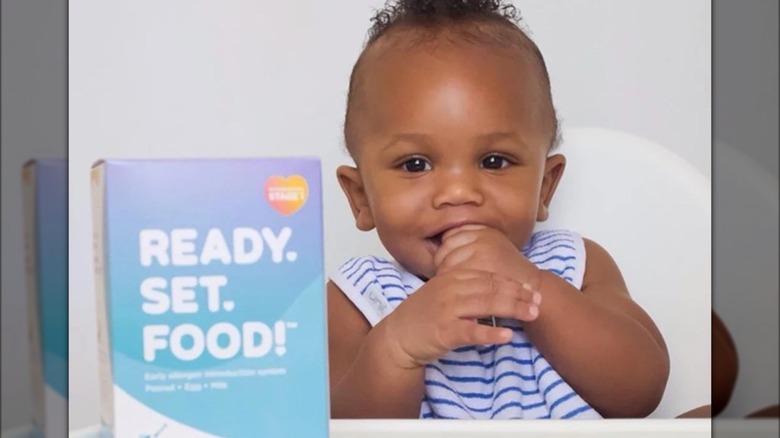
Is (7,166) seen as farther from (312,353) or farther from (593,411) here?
(593,411)

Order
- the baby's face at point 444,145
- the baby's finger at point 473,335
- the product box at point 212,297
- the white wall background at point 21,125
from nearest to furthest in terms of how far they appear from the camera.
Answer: the product box at point 212,297 → the white wall background at point 21,125 → the baby's finger at point 473,335 → the baby's face at point 444,145

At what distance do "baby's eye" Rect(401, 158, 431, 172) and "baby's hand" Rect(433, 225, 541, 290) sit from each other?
79 millimetres

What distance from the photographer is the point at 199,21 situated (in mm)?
1141

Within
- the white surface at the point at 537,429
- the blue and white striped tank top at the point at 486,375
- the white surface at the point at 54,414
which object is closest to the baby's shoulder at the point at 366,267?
the blue and white striped tank top at the point at 486,375

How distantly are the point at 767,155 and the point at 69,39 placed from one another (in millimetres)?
874

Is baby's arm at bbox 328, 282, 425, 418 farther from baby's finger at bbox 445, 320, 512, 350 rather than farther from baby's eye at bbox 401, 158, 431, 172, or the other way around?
baby's eye at bbox 401, 158, 431, 172

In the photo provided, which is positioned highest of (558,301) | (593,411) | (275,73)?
(275,73)

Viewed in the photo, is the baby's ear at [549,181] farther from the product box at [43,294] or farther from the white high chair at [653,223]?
the product box at [43,294]

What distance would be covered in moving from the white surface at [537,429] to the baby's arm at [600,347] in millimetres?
262

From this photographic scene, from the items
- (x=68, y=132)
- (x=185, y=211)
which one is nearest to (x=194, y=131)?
(x=68, y=132)

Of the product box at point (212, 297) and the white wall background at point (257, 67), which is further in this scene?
the white wall background at point (257, 67)

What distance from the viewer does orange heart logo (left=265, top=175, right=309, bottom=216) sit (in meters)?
0.66

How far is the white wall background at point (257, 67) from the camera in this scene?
1.13 metres

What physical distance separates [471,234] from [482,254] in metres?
0.03
